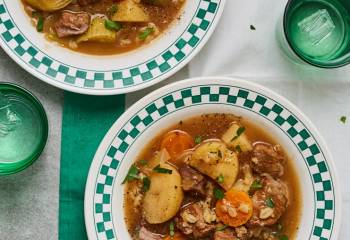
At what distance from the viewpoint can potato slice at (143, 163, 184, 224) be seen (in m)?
2.19

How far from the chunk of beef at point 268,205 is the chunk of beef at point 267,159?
0.05 metres

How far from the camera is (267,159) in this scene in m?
2.23

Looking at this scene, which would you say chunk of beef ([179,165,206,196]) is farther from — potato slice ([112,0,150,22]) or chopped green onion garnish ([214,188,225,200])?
potato slice ([112,0,150,22])

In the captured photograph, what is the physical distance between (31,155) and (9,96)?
26cm

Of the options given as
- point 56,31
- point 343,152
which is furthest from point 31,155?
point 343,152

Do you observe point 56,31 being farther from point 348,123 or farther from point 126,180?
point 348,123

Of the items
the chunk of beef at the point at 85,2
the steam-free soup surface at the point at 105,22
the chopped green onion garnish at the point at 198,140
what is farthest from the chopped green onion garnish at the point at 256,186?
the chunk of beef at the point at 85,2

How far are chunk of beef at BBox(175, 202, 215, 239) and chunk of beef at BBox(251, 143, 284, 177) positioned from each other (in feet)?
0.91

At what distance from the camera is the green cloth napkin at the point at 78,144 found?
2.36m

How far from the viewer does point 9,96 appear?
2.31 meters

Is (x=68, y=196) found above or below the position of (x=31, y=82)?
below

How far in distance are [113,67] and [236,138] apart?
0.57m

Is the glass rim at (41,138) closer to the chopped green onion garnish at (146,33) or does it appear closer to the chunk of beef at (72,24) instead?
the chunk of beef at (72,24)

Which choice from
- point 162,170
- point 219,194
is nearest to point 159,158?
point 162,170
